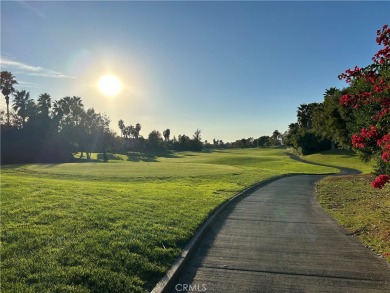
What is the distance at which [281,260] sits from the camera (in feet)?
22.3

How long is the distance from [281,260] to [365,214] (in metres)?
6.08

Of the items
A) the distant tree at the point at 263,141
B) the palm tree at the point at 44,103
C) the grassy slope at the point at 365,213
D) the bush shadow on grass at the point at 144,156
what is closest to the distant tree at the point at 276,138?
the distant tree at the point at 263,141

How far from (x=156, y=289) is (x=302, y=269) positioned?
2918 millimetres

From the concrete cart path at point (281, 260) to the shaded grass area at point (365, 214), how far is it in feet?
1.20

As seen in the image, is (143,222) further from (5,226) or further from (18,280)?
(18,280)

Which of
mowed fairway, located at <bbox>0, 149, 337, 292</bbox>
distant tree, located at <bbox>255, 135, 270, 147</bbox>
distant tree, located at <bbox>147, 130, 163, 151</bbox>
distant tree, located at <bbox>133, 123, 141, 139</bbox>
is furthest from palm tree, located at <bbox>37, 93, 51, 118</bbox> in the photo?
distant tree, located at <bbox>255, 135, 270, 147</bbox>

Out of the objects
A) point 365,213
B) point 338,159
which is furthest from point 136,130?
point 365,213

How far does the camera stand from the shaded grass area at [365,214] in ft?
27.1

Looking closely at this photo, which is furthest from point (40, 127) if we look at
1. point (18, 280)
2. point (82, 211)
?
point (18, 280)

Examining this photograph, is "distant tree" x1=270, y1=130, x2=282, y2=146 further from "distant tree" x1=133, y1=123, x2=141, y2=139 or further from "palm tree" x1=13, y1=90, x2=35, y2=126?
"palm tree" x1=13, y1=90, x2=35, y2=126

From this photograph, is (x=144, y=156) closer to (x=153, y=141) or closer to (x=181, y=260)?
(x=153, y=141)

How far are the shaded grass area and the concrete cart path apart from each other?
1.20 ft

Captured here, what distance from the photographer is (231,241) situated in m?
8.20

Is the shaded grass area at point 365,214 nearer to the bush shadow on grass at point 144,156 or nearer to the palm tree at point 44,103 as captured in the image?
the bush shadow on grass at point 144,156
